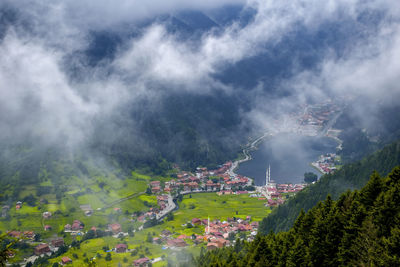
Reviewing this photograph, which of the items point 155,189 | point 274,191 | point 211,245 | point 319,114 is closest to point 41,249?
point 211,245

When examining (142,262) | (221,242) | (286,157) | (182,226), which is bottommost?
(142,262)

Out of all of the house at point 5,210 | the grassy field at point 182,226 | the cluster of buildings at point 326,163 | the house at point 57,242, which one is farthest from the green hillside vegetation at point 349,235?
the cluster of buildings at point 326,163

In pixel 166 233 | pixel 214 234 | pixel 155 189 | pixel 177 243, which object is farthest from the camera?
pixel 155 189

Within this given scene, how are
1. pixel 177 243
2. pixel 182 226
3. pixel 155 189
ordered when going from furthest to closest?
1. pixel 155 189
2. pixel 182 226
3. pixel 177 243

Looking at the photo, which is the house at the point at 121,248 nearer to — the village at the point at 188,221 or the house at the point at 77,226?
the village at the point at 188,221

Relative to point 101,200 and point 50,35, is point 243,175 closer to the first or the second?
point 101,200

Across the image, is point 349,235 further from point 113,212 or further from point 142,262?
point 113,212

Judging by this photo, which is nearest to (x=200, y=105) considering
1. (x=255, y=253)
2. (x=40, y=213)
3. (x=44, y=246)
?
(x=40, y=213)
